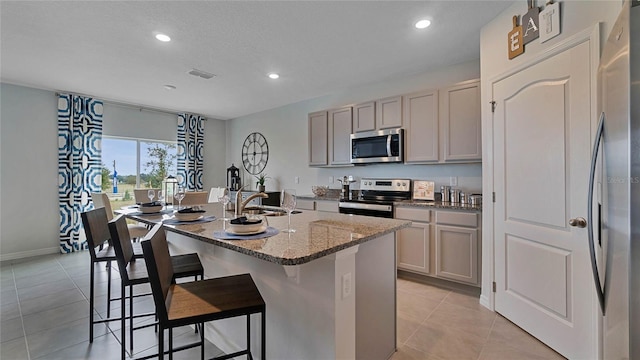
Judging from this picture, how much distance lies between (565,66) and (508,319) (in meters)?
1.96

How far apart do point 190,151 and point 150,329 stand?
4399 millimetres

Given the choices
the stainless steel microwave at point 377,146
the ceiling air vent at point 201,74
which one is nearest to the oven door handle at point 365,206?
the stainless steel microwave at point 377,146

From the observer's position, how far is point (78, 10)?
7.41ft

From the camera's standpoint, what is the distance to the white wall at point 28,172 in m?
4.04

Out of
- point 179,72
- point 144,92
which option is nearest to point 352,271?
point 179,72

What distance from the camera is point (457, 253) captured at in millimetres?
2850

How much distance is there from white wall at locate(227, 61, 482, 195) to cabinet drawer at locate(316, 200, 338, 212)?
0.66 meters

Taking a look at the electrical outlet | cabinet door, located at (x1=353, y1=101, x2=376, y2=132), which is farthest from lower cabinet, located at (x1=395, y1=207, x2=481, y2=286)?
the electrical outlet

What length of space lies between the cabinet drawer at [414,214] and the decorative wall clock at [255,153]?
342 cm

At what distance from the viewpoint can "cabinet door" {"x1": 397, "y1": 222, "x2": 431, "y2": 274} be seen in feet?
10.0

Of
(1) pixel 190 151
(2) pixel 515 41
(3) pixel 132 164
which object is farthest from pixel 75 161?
(2) pixel 515 41

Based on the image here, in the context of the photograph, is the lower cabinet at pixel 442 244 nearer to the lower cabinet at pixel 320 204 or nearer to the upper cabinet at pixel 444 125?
the upper cabinet at pixel 444 125

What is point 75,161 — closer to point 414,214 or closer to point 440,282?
point 414,214

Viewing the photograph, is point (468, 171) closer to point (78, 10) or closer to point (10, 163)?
point (78, 10)
